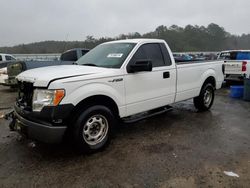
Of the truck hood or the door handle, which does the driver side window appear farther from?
the truck hood

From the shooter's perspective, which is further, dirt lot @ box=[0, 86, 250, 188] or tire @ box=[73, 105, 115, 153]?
tire @ box=[73, 105, 115, 153]

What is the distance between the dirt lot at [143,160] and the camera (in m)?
2.97

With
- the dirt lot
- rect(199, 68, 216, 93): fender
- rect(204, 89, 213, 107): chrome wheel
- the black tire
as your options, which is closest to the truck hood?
the dirt lot

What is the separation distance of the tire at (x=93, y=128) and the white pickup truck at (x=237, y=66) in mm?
8500

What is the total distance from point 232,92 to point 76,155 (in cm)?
713

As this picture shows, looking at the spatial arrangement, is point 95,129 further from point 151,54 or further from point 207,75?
point 207,75

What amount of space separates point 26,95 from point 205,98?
15.8 ft

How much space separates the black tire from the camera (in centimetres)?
621

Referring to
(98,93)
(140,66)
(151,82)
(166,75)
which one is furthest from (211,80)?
(98,93)

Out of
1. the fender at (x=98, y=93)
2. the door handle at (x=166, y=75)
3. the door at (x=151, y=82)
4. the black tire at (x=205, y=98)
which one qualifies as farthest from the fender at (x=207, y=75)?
the fender at (x=98, y=93)

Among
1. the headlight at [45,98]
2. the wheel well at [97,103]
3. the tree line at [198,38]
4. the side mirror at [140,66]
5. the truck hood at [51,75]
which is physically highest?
the tree line at [198,38]

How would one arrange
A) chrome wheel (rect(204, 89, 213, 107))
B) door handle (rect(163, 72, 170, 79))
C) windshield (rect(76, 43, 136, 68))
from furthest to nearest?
chrome wheel (rect(204, 89, 213, 107))
door handle (rect(163, 72, 170, 79))
windshield (rect(76, 43, 136, 68))

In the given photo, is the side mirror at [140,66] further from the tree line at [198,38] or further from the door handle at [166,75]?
the tree line at [198,38]

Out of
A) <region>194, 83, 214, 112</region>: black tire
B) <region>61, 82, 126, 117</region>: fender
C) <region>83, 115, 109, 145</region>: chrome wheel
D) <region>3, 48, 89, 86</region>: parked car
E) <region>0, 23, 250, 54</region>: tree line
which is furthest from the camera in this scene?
<region>0, 23, 250, 54</region>: tree line
